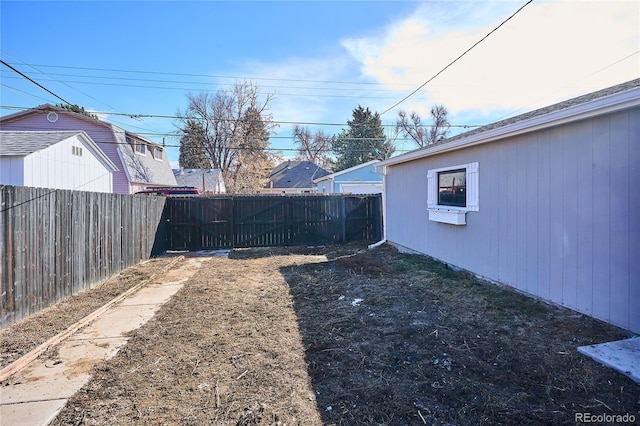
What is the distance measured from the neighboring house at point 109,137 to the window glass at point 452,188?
15.5m

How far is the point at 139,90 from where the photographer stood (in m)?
15.5

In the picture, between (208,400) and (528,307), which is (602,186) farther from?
(208,400)

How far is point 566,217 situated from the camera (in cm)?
358

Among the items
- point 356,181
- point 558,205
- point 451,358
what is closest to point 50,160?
point 451,358

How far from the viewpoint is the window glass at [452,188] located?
5.61m

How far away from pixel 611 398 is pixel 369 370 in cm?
157

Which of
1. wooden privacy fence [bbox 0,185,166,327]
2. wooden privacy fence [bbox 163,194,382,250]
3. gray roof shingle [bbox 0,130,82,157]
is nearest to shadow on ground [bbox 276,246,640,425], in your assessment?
wooden privacy fence [bbox 0,185,166,327]

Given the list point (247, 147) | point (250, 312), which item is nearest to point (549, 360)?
point (250, 312)

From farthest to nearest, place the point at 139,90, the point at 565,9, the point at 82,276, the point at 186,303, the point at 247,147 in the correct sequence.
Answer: the point at 247,147 → the point at 139,90 → the point at 565,9 → the point at 82,276 → the point at 186,303

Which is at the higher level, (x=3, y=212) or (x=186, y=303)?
(x=3, y=212)

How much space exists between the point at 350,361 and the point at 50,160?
11.9 meters

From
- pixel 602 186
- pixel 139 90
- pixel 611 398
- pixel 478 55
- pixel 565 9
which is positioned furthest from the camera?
pixel 139 90

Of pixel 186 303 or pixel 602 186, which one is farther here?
pixel 186 303

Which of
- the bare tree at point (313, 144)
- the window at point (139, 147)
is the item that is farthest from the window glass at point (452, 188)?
the bare tree at point (313, 144)
